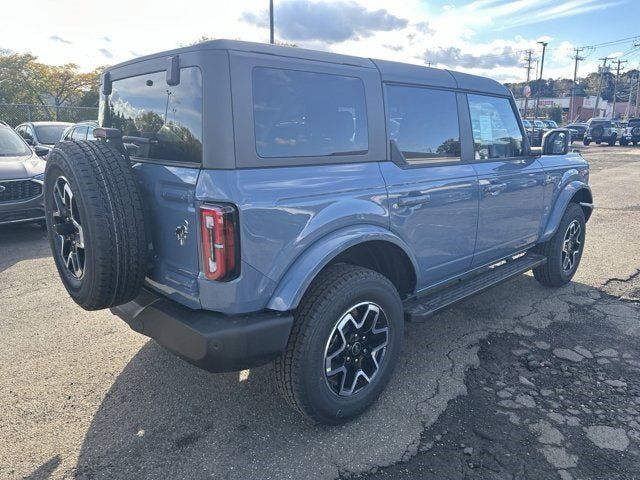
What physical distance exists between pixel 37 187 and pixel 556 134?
652cm

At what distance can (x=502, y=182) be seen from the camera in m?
3.77

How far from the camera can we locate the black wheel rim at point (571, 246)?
4.85 metres

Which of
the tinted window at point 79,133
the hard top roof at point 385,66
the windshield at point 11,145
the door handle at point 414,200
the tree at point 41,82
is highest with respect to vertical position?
the tree at point 41,82

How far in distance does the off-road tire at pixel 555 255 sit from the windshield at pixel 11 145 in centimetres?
735

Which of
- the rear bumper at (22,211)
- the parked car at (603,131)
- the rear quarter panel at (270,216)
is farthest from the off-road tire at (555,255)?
the parked car at (603,131)

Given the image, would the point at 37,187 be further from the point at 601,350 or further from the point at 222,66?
the point at 601,350

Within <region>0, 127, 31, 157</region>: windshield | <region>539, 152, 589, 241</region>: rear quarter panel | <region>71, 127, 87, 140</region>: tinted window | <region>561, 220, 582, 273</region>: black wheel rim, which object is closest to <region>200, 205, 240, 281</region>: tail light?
<region>539, 152, 589, 241</region>: rear quarter panel

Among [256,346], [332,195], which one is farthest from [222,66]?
[256,346]

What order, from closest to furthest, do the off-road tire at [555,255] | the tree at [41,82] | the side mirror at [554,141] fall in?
1. the side mirror at [554,141]
2. the off-road tire at [555,255]
3. the tree at [41,82]

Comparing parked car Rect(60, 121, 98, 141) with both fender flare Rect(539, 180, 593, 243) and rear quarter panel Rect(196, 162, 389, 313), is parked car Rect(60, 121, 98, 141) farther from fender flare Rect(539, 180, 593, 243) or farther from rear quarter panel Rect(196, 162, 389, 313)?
fender flare Rect(539, 180, 593, 243)

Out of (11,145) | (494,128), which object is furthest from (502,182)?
(11,145)

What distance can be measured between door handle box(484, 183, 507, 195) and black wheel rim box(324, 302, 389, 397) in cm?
148

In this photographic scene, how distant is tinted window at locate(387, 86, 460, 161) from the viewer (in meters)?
3.03

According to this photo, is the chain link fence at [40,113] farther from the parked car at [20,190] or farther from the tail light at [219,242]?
the tail light at [219,242]
